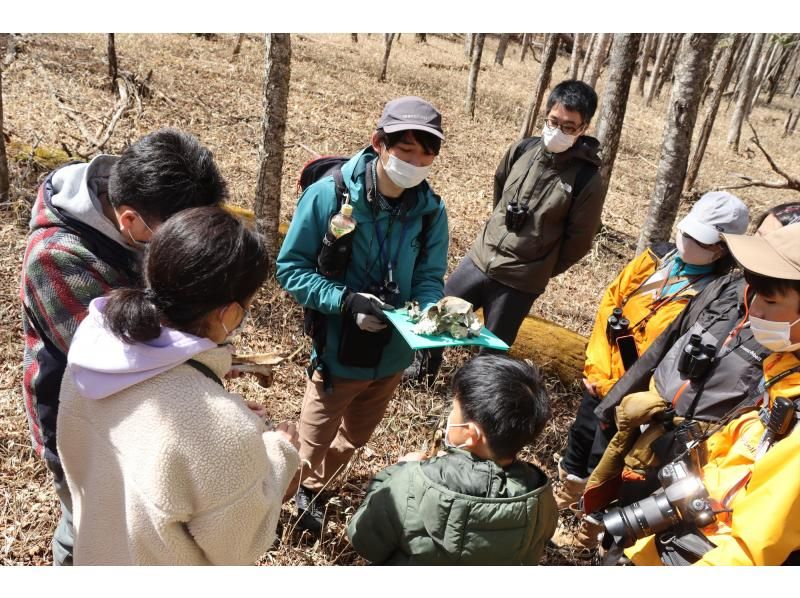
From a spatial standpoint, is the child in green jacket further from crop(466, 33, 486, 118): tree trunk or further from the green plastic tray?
crop(466, 33, 486, 118): tree trunk

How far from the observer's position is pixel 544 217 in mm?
4012

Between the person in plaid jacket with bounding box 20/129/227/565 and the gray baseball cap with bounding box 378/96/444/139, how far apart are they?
939mm

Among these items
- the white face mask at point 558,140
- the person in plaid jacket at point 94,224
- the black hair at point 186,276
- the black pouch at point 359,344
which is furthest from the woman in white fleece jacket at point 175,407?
the white face mask at point 558,140

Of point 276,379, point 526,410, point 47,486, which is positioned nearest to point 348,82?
point 276,379

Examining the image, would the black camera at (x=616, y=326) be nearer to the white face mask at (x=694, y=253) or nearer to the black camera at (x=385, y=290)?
the white face mask at (x=694, y=253)

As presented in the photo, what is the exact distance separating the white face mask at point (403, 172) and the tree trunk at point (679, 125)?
10.4 feet

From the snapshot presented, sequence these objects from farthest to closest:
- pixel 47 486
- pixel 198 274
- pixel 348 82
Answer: pixel 348 82 < pixel 47 486 < pixel 198 274

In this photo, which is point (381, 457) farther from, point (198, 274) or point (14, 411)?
point (198, 274)

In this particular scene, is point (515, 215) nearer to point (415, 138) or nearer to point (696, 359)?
point (415, 138)

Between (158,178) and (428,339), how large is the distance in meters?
1.20

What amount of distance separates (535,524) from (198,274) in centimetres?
131

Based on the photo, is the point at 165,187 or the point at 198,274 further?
the point at 165,187

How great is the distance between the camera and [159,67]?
10.9 m

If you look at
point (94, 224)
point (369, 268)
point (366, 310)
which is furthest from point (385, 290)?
point (94, 224)
